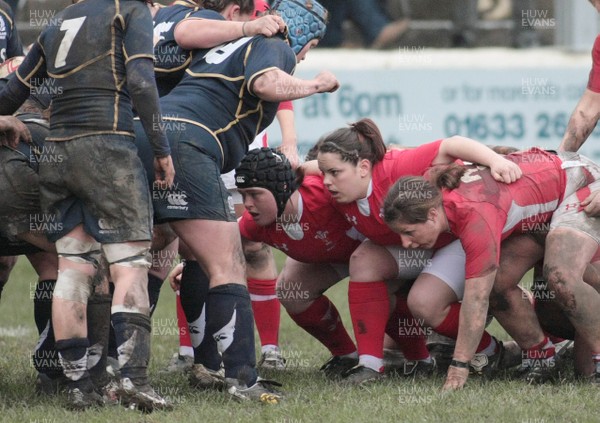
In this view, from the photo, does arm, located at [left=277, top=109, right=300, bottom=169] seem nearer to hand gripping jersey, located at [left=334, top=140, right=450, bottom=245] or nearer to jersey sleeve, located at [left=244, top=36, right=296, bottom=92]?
hand gripping jersey, located at [left=334, top=140, right=450, bottom=245]

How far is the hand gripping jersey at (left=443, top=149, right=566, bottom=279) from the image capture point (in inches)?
199

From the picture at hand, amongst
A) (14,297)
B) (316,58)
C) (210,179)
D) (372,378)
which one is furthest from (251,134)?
(316,58)

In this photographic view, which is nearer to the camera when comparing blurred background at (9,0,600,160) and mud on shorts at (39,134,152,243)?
mud on shorts at (39,134,152,243)

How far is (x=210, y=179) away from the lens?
491 cm

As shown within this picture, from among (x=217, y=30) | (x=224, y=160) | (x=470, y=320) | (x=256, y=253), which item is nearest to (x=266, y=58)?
(x=217, y=30)

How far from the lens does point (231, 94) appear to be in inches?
201

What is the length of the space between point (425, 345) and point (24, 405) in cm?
209

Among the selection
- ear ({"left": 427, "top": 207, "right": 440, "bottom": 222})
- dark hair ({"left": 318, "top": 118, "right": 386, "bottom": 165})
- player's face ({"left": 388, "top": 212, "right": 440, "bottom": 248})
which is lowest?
player's face ({"left": 388, "top": 212, "right": 440, "bottom": 248})

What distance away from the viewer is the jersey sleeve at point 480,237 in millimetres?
5039

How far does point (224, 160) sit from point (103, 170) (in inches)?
25.9

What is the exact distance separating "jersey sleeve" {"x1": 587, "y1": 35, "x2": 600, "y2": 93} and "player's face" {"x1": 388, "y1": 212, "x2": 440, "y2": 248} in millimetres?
1661

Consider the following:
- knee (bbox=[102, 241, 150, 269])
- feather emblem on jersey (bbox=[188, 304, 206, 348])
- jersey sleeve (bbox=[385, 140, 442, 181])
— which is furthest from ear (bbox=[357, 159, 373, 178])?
knee (bbox=[102, 241, 150, 269])

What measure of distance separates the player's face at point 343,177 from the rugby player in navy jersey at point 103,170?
0.90 meters

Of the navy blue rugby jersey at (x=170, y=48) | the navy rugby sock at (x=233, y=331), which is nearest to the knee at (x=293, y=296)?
the navy rugby sock at (x=233, y=331)
